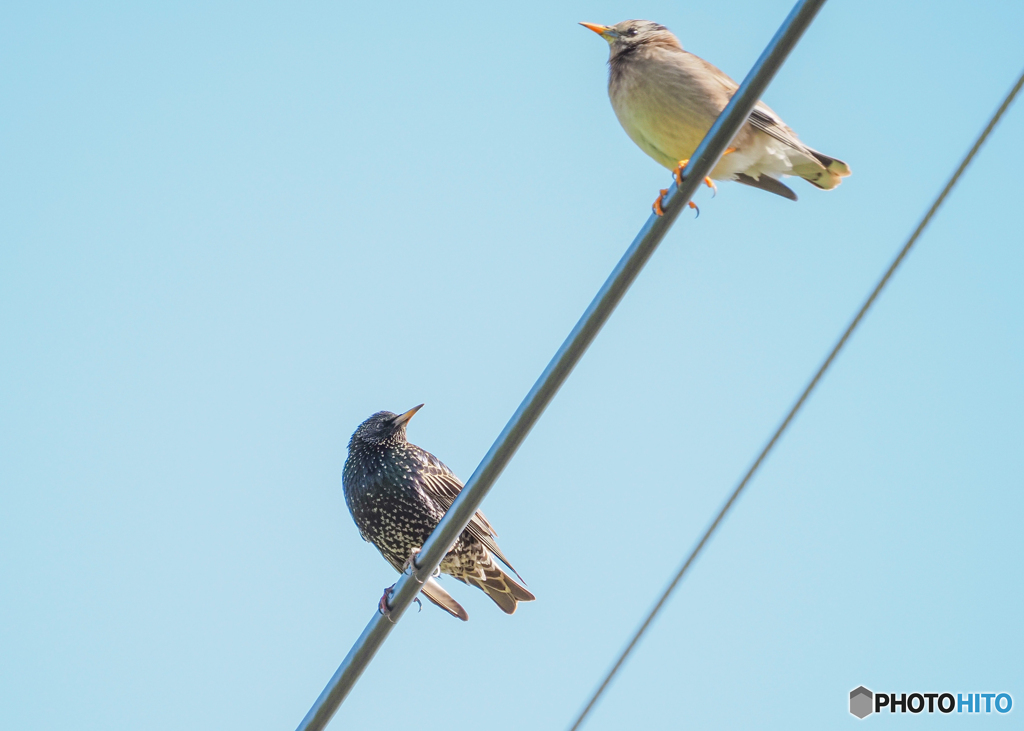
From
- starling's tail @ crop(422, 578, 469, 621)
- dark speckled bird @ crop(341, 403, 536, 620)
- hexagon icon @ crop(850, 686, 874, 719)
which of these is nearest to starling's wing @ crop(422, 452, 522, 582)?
→ dark speckled bird @ crop(341, 403, 536, 620)

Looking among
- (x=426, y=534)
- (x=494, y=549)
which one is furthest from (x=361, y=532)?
(x=494, y=549)

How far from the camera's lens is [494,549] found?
16.1 feet

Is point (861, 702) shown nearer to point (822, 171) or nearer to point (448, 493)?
point (448, 493)

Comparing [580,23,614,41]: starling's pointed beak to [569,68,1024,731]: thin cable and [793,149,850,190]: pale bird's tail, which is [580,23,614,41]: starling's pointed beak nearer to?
→ [793,149,850,190]: pale bird's tail

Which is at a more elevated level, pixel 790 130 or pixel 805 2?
pixel 790 130

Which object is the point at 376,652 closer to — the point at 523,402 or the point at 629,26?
the point at 523,402

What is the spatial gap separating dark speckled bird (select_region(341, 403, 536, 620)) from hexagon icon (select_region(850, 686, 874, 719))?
1807 millimetres

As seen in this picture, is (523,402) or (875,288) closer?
(523,402)

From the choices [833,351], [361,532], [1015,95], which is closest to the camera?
[1015,95]

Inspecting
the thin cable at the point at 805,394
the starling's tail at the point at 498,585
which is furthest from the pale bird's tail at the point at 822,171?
the starling's tail at the point at 498,585

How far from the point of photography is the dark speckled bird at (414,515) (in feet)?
16.3

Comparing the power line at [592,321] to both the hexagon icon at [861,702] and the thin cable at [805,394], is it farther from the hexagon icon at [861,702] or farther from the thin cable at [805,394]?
the hexagon icon at [861,702]

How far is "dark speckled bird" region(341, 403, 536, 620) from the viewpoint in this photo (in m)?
4.96

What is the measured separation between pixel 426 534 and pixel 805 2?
11.5 feet
